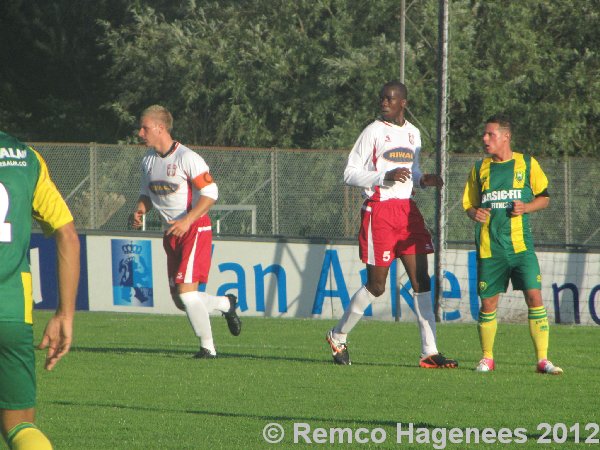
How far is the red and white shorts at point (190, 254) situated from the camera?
11.2 meters

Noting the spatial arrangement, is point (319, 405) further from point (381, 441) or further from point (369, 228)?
point (369, 228)

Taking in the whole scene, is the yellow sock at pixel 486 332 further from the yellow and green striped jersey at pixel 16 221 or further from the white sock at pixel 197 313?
the yellow and green striped jersey at pixel 16 221

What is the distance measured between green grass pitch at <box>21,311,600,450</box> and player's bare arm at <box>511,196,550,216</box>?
125cm

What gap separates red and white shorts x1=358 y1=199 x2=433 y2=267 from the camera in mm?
10820

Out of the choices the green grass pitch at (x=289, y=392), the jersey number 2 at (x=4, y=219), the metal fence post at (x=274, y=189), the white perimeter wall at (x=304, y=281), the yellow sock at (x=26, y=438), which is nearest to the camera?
the yellow sock at (x=26, y=438)

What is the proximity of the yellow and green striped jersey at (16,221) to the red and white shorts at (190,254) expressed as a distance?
6.17 metres

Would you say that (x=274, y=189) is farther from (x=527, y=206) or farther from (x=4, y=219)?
(x=4, y=219)

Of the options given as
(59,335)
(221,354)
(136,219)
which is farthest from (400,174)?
(59,335)

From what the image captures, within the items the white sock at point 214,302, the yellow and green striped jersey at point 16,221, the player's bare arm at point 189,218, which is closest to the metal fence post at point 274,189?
the white sock at point 214,302

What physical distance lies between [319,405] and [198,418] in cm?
88

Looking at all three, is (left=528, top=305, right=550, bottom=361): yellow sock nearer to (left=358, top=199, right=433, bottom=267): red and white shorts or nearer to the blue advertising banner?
(left=358, top=199, right=433, bottom=267): red and white shorts

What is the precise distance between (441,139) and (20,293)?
508 inches

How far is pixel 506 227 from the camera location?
1029cm

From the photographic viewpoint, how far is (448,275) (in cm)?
1828
